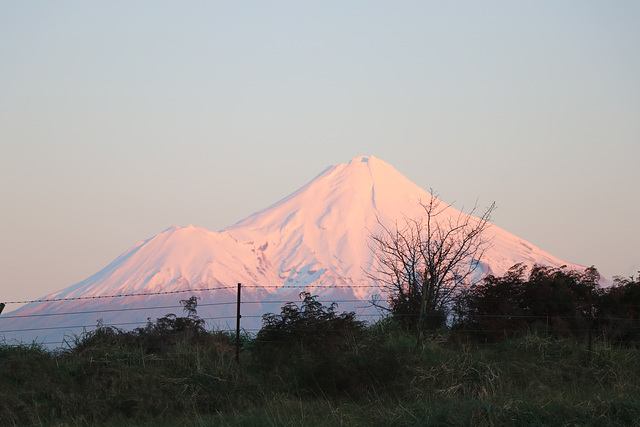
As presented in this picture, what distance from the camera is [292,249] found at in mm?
97438

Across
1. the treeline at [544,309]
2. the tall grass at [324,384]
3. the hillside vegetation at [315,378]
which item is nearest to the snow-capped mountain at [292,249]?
the treeline at [544,309]

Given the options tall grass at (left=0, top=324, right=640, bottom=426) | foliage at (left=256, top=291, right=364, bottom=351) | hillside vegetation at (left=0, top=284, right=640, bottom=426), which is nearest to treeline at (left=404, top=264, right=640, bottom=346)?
hillside vegetation at (left=0, top=284, right=640, bottom=426)

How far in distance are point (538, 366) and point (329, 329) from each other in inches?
147

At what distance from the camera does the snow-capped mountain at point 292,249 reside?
92.8 metres

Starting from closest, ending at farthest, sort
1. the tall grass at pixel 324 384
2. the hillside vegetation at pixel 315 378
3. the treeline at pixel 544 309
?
the tall grass at pixel 324 384, the hillside vegetation at pixel 315 378, the treeline at pixel 544 309

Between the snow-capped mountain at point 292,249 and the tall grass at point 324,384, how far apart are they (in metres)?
66.5

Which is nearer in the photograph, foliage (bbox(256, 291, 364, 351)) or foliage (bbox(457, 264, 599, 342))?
foliage (bbox(256, 291, 364, 351))

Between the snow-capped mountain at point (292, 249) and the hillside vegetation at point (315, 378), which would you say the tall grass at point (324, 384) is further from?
the snow-capped mountain at point (292, 249)

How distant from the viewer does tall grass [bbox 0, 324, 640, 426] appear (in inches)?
398

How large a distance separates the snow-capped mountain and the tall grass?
6651 cm

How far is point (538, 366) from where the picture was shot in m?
13.6

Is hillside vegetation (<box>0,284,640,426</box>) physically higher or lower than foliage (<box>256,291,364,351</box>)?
lower

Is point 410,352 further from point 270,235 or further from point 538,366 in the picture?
point 270,235

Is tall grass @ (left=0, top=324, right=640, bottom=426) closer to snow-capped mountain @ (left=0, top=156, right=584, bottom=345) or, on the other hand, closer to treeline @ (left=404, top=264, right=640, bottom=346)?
treeline @ (left=404, top=264, right=640, bottom=346)
